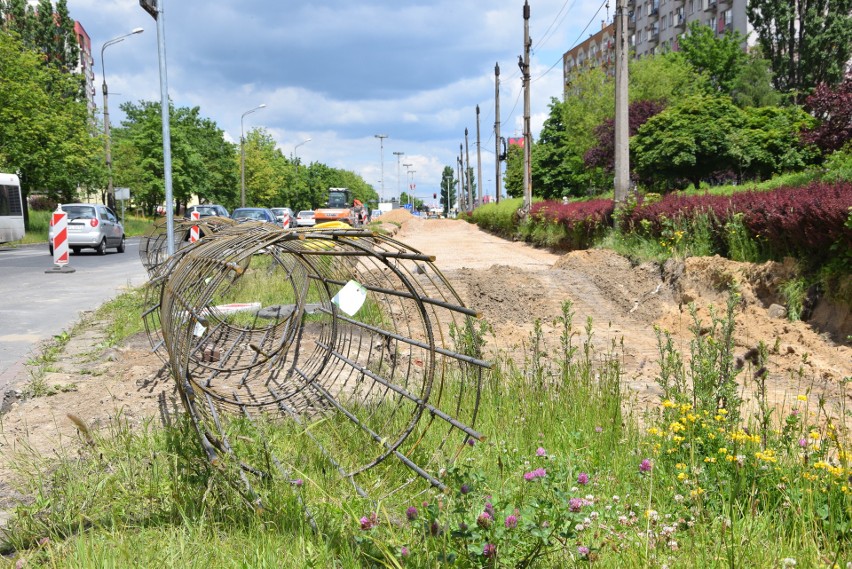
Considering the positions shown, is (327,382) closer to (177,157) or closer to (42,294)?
(42,294)

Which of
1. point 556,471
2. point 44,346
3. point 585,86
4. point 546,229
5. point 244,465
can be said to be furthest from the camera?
point 585,86

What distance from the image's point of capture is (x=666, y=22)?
229 feet

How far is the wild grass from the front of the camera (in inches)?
100

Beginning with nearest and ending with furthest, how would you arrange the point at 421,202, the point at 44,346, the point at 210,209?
the point at 44,346, the point at 210,209, the point at 421,202

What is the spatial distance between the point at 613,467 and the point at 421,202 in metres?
191

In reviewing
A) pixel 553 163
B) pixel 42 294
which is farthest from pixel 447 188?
pixel 42 294

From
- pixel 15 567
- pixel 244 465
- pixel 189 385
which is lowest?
pixel 15 567

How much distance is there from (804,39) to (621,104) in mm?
35050

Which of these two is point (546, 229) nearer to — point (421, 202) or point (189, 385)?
point (189, 385)

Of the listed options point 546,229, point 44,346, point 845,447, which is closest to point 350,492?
point 845,447

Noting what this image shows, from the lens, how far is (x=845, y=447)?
328 centimetres

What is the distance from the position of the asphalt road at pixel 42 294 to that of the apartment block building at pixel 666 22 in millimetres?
37561

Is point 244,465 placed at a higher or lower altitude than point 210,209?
lower

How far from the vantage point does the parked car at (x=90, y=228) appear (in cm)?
2353
